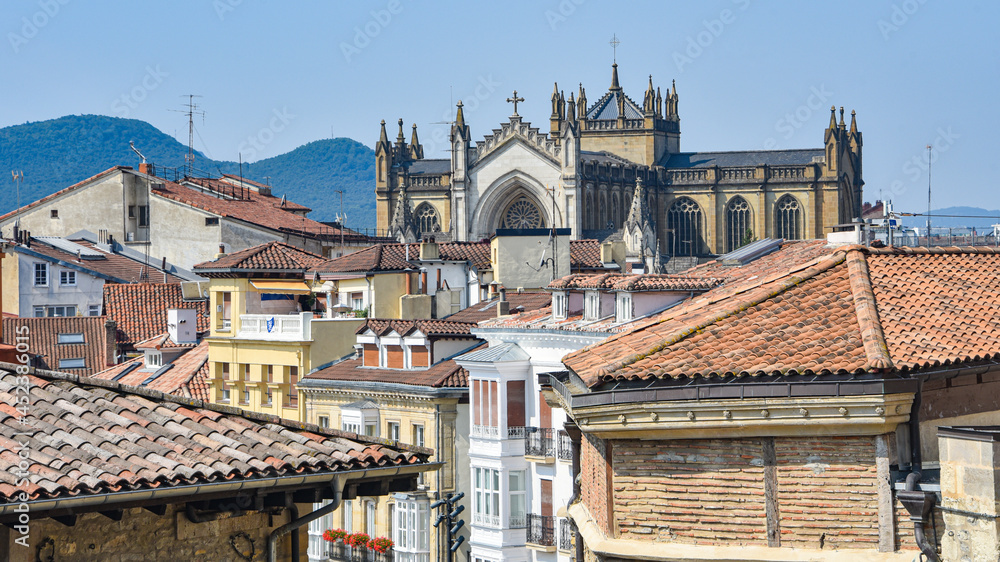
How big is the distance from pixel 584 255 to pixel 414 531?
1931 centimetres

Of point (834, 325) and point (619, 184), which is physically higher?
point (619, 184)

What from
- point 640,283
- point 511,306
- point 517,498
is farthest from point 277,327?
point 640,283

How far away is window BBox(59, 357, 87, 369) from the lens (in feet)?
202

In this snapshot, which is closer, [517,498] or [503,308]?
[517,498]

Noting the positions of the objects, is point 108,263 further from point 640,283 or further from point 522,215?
point 640,283

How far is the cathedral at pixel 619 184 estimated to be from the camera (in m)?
109

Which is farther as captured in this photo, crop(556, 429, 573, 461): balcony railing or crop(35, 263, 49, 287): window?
crop(35, 263, 49, 287): window

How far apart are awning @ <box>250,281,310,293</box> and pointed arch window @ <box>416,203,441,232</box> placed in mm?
65011

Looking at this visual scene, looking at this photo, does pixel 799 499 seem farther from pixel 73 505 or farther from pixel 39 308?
pixel 39 308

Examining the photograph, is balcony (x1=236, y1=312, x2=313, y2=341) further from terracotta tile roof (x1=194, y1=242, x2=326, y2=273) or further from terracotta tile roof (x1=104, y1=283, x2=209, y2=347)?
terracotta tile roof (x1=104, y1=283, x2=209, y2=347)

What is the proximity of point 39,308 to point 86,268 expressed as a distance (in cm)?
284

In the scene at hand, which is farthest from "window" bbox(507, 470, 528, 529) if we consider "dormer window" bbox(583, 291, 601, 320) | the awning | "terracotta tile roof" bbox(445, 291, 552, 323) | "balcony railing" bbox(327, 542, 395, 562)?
the awning

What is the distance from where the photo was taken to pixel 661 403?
1252cm

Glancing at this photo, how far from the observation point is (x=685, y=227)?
397 feet
